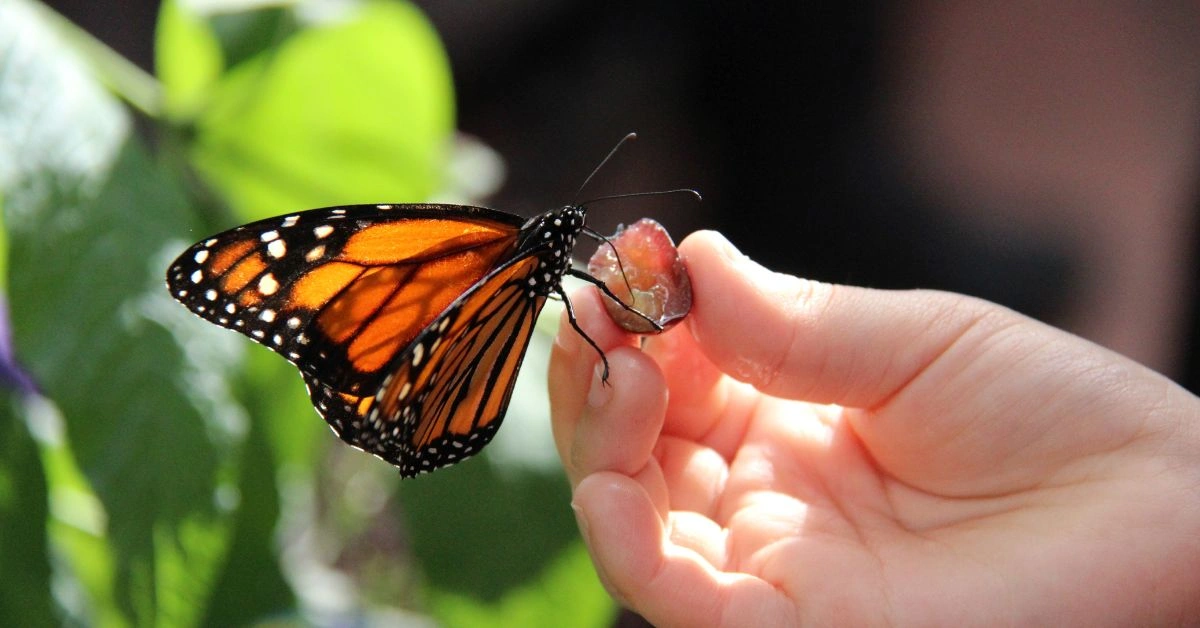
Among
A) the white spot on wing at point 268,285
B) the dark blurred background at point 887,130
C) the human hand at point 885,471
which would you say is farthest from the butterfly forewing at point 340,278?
→ the dark blurred background at point 887,130

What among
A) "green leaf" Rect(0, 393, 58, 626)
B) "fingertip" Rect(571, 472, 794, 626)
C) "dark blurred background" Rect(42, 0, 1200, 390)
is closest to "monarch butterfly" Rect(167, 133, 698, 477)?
"fingertip" Rect(571, 472, 794, 626)

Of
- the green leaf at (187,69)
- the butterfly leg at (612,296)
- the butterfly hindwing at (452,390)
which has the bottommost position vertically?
the butterfly hindwing at (452,390)

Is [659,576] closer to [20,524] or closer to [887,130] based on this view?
[20,524]

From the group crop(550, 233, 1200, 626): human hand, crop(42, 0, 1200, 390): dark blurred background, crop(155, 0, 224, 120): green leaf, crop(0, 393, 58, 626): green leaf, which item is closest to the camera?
crop(550, 233, 1200, 626): human hand

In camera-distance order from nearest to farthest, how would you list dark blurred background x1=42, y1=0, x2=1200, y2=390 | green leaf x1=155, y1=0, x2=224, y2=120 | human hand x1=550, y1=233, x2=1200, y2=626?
human hand x1=550, y1=233, x2=1200, y2=626 → green leaf x1=155, y1=0, x2=224, y2=120 → dark blurred background x1=42, y1=0, x2=1200, y2=390

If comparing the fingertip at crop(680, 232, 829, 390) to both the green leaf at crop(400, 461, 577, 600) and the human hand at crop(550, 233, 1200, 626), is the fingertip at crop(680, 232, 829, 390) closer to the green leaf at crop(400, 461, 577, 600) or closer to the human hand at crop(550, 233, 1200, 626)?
the human hand at crop(550, 233, 1200, 626)

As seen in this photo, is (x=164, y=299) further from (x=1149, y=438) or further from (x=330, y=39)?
(x=1149, y=438)

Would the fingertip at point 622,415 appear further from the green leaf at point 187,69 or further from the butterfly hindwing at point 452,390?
the green leaf at point 187,69
